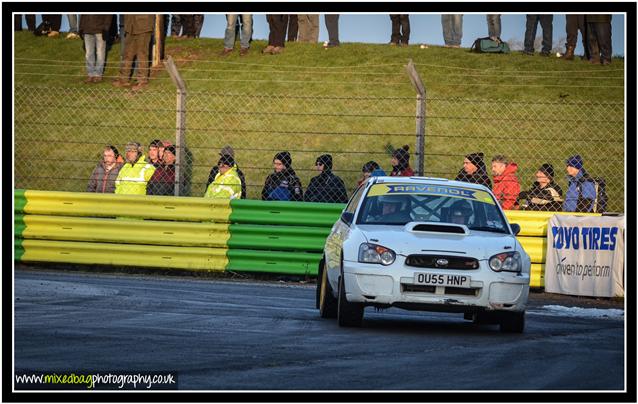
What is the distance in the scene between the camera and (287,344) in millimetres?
9859

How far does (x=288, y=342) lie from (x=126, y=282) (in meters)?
6.43

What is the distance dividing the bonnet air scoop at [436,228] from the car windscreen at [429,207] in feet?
1.26

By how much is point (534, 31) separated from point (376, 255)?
22.0 m

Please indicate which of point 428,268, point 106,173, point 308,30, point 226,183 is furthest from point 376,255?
point 308,30

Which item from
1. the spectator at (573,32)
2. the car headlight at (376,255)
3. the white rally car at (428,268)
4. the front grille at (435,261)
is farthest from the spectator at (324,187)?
the spectator at (573,32)

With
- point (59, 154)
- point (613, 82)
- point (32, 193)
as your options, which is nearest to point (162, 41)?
point (59, 154)

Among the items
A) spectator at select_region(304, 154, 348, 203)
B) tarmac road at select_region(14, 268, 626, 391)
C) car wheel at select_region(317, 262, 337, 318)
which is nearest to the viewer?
tarmac road at select_region(14, 268, 626, 391)

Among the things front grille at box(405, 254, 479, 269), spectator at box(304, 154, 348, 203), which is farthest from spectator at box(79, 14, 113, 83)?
front grille at box(405, 254, 479, 269)

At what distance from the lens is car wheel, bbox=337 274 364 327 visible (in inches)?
448

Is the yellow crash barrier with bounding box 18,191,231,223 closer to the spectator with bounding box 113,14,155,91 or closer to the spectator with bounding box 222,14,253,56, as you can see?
the spectator with bounding box 113,14,155,91

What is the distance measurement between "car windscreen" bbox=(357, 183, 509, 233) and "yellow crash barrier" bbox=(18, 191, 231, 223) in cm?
552

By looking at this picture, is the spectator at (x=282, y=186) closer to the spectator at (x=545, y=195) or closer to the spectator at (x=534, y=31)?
the spectator at (x=545, y=195)

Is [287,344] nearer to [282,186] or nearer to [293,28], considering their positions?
[282,186]

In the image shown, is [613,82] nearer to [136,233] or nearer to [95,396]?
[136,233]
